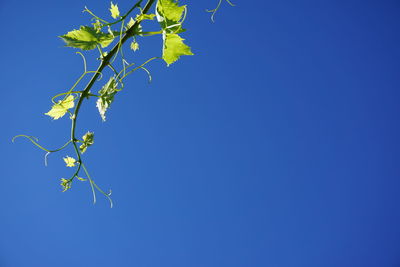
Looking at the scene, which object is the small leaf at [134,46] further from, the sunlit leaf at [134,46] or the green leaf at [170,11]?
the green leaf at [170,11]

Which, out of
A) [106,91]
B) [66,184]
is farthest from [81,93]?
[66,184]

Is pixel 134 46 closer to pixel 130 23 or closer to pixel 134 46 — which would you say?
pixel 134 46

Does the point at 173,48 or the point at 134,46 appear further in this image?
the point at 134,46

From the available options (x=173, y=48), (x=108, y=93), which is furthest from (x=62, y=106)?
(x=173, y=48)

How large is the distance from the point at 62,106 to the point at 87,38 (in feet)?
0.34

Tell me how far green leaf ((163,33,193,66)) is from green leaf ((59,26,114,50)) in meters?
0.06

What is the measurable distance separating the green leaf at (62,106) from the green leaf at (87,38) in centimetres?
7

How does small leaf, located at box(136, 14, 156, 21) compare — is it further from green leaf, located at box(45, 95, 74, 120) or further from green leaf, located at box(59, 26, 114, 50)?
green leaf, located at box(45, 95, 74, 120)

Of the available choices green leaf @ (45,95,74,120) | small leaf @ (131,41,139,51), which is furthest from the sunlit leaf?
green leaf @ (45,95,74,120)

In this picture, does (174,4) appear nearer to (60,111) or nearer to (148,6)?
(148,6)

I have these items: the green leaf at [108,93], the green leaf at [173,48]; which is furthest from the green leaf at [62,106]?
the green leaf at [173,48]

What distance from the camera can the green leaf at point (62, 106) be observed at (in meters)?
0.44

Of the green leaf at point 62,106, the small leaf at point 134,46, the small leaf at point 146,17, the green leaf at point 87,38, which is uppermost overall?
the small leaf at point 134,46

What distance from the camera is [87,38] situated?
38cm
